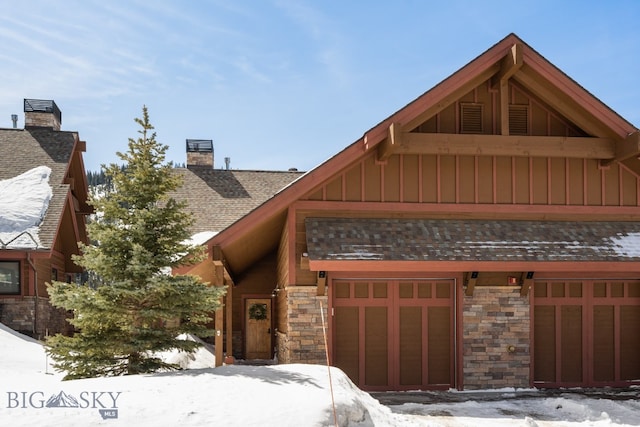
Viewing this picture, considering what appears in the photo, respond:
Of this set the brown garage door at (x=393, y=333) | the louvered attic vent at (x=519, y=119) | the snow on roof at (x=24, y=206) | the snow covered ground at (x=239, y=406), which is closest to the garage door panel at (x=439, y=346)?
the brown garage door at (x=393, y=333)

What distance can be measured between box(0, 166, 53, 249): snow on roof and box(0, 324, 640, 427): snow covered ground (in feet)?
37.6

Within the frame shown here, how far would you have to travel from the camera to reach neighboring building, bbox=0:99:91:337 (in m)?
18.8

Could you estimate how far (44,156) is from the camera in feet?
77.7

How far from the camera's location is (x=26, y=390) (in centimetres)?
774

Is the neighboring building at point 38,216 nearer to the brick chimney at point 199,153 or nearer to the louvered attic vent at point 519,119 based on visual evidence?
the brick chimney at point 199,153

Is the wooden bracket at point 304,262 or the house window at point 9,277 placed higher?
the wooden bracket at point 304,262

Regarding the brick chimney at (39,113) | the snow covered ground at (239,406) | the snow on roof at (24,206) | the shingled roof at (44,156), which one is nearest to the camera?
the snow covered ground at (239,406)

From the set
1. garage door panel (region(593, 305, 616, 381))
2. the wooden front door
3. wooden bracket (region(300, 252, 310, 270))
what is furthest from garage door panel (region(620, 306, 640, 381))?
the wooden front door

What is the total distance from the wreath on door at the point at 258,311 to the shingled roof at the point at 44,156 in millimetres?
7039

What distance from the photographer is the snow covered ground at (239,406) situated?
6844 mm

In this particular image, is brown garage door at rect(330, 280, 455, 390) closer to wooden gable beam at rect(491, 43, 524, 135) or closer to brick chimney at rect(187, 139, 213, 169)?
wooden gable beam at rect(491, 43, 524, 135)

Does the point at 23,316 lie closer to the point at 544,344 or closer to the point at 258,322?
the point at 258,322

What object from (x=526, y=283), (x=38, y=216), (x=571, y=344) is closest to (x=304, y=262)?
(x=526, y=283)

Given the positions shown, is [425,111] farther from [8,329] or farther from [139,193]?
[8,329]
